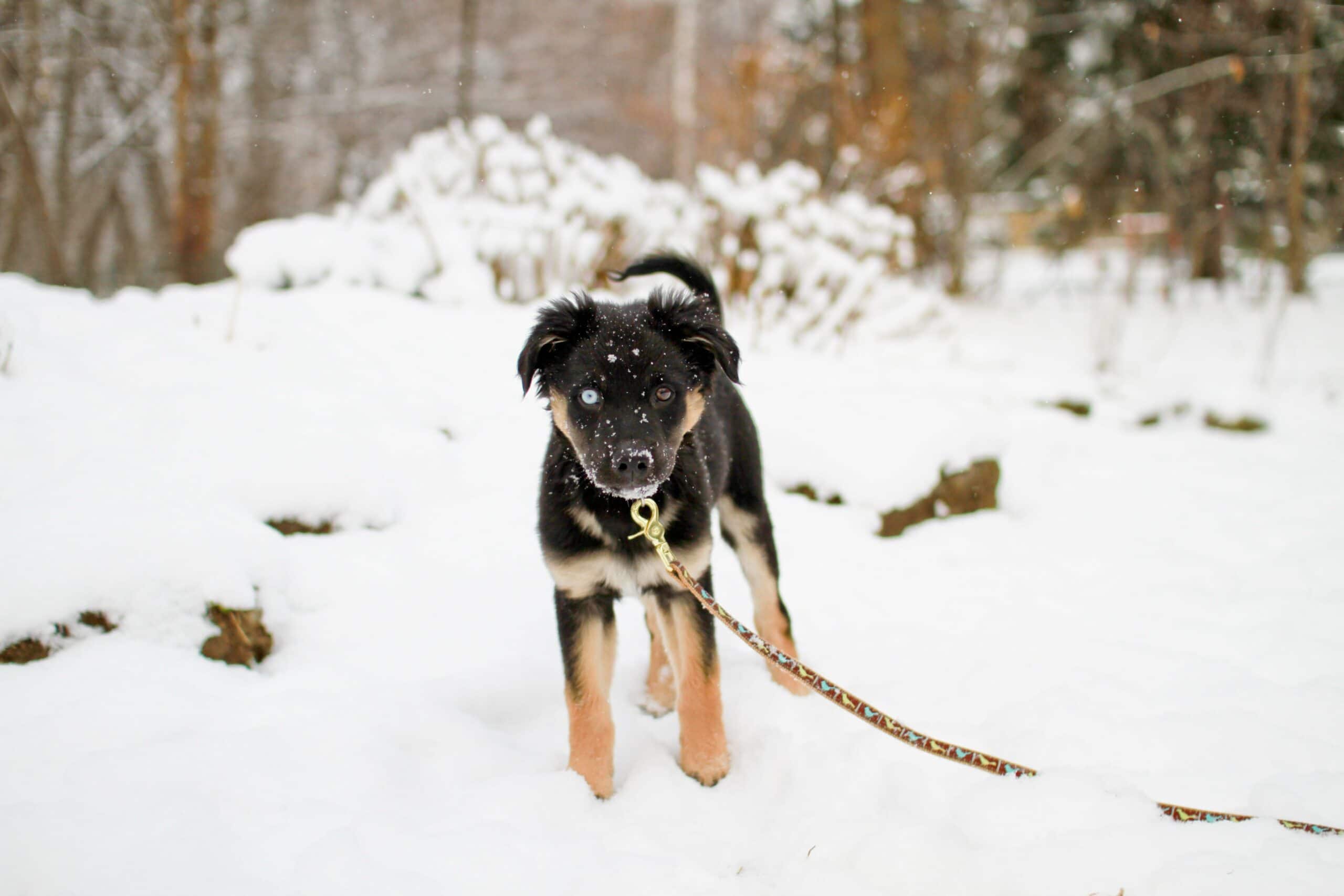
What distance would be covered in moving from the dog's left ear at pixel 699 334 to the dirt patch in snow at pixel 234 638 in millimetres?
1894

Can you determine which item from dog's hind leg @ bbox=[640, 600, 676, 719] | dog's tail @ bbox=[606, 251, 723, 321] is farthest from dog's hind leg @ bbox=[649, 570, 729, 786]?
dog's tail @ bbox=[606, 251, 723, 321]

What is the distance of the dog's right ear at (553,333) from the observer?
84.6 inches

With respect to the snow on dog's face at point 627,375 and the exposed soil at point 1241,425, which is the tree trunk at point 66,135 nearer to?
the snow on dog's face at point 627,375

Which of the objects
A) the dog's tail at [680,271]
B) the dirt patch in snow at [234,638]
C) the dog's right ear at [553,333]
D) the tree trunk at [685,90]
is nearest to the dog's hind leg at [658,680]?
the dog's right ear at [553,333]

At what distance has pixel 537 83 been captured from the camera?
16062 mm

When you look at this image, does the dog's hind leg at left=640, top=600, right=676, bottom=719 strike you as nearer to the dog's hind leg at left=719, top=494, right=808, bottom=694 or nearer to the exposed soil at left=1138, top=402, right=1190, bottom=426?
the dog's hind leg at left=719, top=494, right=808, bottom=694

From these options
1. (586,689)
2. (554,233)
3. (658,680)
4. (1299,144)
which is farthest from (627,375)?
(1299,144)

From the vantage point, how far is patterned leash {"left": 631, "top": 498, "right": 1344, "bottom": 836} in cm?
191

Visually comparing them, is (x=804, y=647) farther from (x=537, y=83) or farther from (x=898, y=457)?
(x=537, y=83)

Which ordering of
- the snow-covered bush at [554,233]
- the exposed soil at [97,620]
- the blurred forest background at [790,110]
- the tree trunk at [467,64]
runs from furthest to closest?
the tree trunk at [467,64] < the blurred forest background at [790,110] < the snow-covered bush at [554,233] < the exposed soil at [97,620]

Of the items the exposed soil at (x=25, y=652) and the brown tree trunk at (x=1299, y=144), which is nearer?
the exposed soil at (x=25, y=652)

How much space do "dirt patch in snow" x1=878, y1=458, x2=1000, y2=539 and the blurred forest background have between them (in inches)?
218

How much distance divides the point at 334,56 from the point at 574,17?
6008mm

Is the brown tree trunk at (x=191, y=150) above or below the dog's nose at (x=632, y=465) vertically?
above
